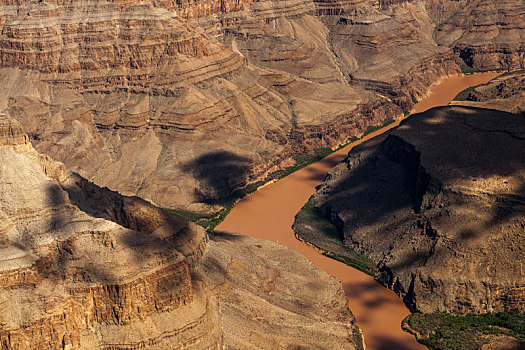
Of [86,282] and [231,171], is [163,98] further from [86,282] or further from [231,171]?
[86,282]

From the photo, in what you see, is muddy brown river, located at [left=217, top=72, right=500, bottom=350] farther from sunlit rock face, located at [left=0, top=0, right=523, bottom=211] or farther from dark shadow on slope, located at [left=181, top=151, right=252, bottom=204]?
sunlit rock face, located at [left=0, top=0, right=523, bottom=211]

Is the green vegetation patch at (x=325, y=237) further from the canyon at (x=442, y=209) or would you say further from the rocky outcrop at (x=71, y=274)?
the rocky outcrop at (x=71, y=274)

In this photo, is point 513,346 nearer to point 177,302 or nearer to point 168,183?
→ point 177,302

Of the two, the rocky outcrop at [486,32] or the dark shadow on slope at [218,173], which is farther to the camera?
the rocky outcrop at [486,32]

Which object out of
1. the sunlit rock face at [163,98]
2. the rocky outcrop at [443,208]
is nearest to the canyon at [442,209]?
the rocky outcrop at [443,208]

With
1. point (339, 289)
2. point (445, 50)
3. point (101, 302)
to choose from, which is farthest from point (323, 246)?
point (445, 50)

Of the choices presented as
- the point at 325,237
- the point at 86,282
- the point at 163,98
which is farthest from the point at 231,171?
the point at 86,282

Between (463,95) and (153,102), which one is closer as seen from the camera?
(153,102)
